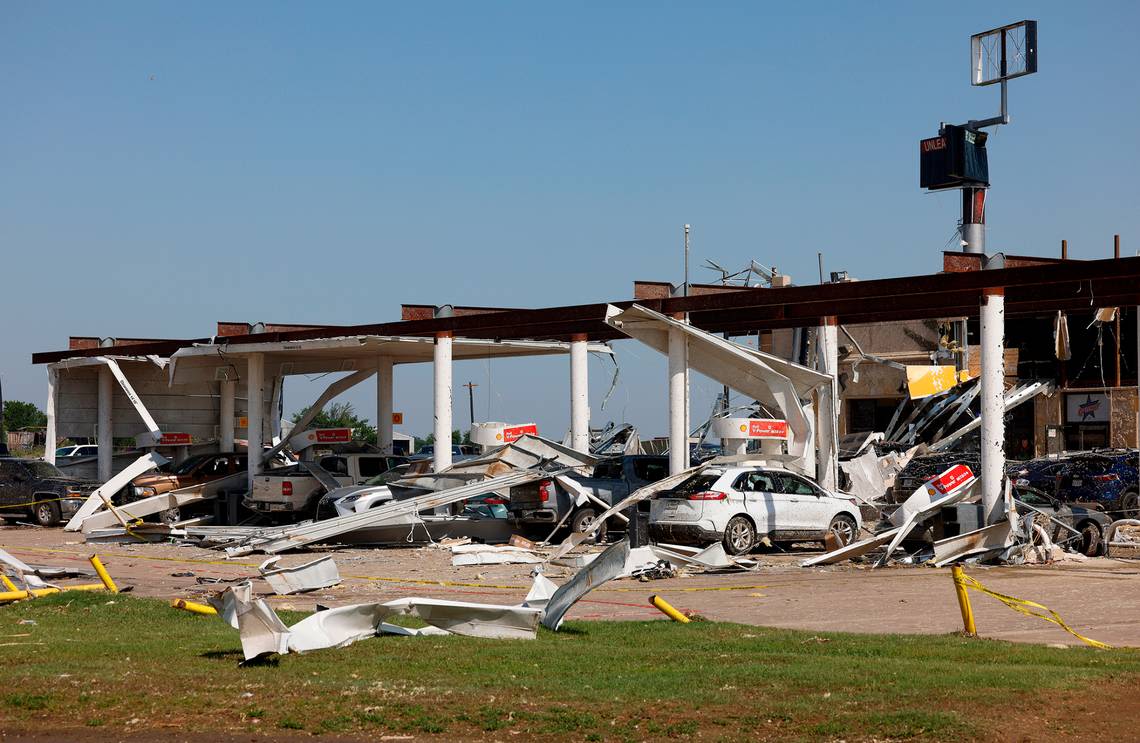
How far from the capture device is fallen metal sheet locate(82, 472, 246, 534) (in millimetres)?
26125

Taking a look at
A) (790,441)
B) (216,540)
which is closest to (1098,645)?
(790,441)

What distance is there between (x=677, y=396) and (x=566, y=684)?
1476 centimetres

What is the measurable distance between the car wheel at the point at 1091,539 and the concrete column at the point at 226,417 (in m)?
22.1

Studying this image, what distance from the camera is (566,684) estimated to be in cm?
828

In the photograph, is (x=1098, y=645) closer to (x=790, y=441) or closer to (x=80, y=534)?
(x=790, y=441)

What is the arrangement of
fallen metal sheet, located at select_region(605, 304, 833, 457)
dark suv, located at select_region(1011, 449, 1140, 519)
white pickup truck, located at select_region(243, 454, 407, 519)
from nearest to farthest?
fallen metal sheet, located at select_region(605, 304, 833, 457) < white pickup truck, located at select_region(243, 454, 407, 519) < dark suv, located at select_region(1011, 449, 1140, 519)

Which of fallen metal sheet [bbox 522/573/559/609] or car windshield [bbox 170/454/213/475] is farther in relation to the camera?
car windshield [bbox 170/454/213/475]

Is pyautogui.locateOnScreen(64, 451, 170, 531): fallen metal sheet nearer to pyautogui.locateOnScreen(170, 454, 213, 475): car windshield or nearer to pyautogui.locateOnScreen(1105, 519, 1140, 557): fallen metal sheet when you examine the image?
pyautogui.locateOnScreen(170, 454, 213, 475): car windshield

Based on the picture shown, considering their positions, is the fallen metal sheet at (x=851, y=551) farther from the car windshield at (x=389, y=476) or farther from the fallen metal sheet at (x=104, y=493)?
the fallen metal sheet at (x=104, y=493)

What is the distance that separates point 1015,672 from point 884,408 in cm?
3932

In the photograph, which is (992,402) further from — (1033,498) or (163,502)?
(163,502)

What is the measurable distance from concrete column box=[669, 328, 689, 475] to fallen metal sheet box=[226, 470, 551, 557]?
2439 millimetres

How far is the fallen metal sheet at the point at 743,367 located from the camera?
22.4 meters

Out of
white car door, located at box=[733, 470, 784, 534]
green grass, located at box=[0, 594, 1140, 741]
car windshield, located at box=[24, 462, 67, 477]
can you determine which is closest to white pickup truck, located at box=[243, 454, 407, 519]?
car windshield, located at box=[24, 462, 67, 477]
